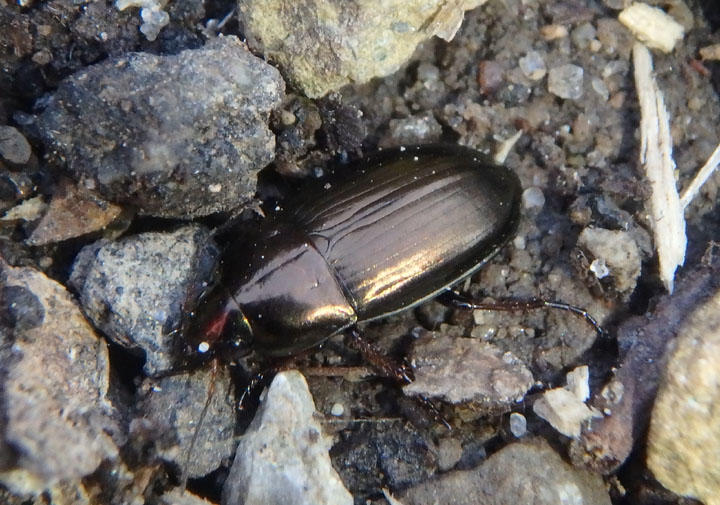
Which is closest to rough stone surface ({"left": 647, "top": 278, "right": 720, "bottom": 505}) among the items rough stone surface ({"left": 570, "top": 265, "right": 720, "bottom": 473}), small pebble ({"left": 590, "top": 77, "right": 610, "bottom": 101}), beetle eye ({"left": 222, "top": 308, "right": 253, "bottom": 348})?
rough stone surface ({"left": 570, "top": 265, "right": 720, "bottom": 473})

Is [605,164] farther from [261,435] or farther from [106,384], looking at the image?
[106,384]

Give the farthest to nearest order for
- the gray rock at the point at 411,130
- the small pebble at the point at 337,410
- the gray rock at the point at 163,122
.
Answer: the gray rock at the point at 411,130, the small pebble at the point at 337,410, the gray rock at the point at 163,122

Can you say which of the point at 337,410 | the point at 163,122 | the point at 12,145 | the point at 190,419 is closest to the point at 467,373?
the point at 337,410

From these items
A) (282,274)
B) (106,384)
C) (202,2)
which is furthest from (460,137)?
(106,384)

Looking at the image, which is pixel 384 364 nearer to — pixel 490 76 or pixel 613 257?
pixel 613 257

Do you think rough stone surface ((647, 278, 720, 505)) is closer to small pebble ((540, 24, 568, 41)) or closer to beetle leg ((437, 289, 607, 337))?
beetle leg ((437, 289, 607, 337))

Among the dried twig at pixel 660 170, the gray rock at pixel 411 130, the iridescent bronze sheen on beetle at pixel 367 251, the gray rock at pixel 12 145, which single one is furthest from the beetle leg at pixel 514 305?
Answer: the gray rock at pixel 12 145

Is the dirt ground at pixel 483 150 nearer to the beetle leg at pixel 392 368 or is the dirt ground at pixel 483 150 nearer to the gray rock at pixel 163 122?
the beetle leg at pixel 392 368
